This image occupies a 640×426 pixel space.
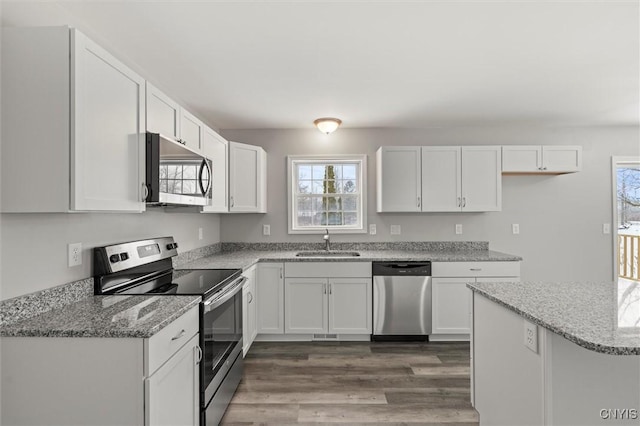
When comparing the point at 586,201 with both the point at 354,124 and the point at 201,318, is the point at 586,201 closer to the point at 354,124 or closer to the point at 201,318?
the point at 354,124

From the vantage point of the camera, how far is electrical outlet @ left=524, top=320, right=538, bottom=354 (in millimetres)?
1409

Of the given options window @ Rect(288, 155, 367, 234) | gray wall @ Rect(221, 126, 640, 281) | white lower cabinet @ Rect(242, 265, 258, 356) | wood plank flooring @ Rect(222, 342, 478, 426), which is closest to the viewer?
wood plank flooring @ Rect(222, 342, 478, 426)

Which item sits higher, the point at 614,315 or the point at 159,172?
the point at 159,172

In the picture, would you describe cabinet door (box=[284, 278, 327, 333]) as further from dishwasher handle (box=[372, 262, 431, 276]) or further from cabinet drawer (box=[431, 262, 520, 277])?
cabinet drawer (box=[431, 262, 520, 277])

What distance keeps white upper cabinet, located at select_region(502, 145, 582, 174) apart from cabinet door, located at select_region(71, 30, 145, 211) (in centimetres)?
367

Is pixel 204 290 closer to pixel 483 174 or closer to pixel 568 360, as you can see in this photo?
pixel 568 360

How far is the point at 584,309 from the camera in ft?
4.91

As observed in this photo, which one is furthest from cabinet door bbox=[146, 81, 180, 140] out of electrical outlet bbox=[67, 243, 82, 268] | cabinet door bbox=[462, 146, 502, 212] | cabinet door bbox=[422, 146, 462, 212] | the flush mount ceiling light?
cabinet door bbox=[462, 146, 502, 212]

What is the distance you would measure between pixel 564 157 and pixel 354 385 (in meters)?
3.36

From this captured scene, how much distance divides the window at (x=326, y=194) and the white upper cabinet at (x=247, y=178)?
1.61 feet

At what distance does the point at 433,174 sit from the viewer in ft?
12.5

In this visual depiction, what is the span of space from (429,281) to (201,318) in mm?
2413

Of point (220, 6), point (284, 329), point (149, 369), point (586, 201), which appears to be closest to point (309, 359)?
point (284, 329)

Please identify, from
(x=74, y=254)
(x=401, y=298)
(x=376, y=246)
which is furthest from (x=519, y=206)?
(x=74, y=254)
